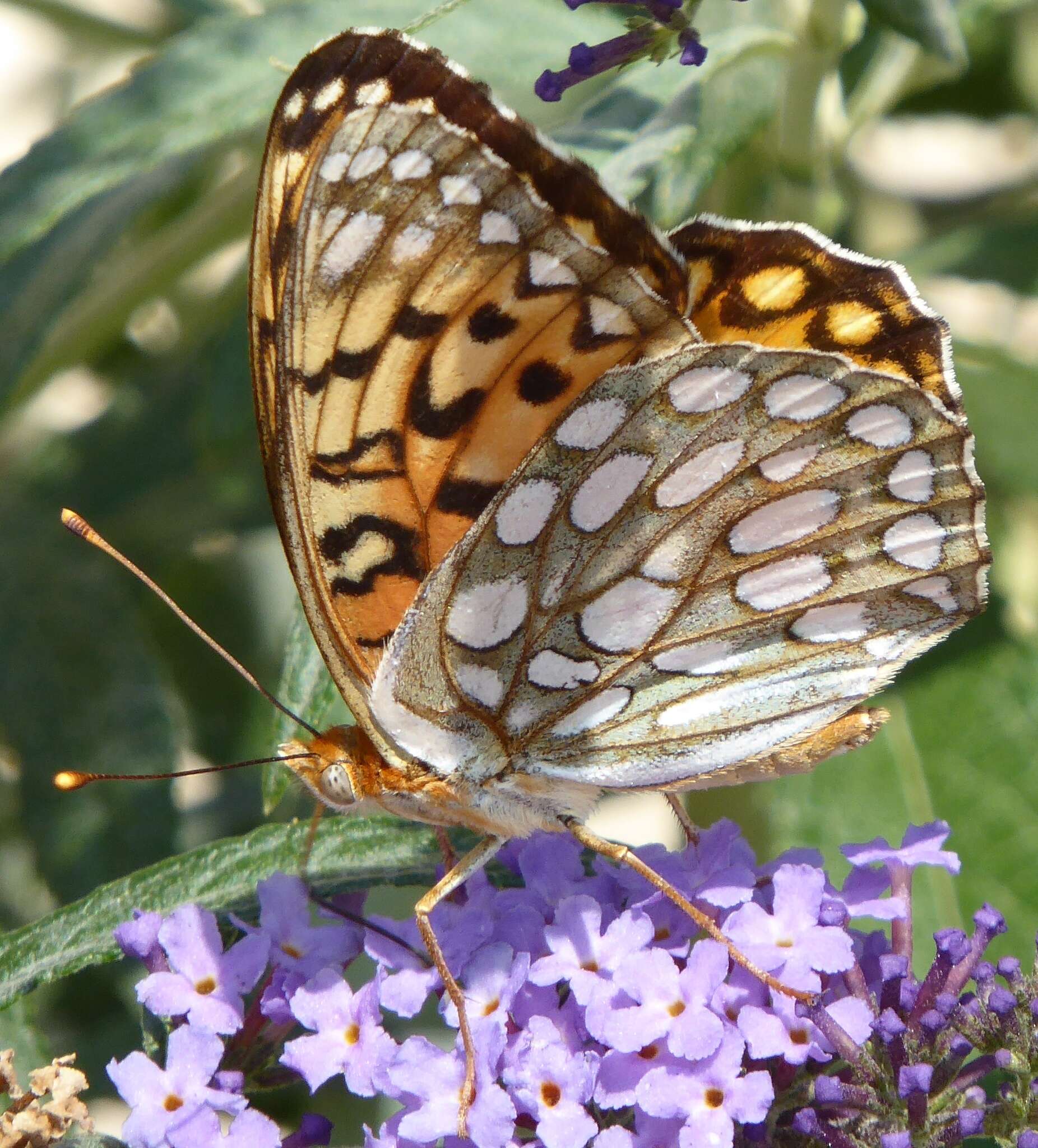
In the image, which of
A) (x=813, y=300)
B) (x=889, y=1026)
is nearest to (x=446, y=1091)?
(x=889, y=1026)

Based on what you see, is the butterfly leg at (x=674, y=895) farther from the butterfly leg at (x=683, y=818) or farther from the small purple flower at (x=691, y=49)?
the small purple flower at (x=691, y=49)

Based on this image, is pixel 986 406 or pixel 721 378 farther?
pixel 986 406

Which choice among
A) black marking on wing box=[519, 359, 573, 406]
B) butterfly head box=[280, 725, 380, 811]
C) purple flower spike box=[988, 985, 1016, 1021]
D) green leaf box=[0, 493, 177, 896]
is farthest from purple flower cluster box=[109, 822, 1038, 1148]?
green leaf box=[0, 493, 177, 896]

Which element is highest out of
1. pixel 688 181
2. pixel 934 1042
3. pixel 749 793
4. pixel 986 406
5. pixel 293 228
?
pixel 293 228

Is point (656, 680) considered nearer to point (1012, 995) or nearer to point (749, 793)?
point (1012, 995)

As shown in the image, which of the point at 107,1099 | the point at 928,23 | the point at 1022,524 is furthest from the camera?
the point at 1022,524

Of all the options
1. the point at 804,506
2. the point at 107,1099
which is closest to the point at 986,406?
the point at 804,506

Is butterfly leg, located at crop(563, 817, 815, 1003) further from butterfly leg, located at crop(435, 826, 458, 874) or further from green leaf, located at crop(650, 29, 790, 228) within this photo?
green leaf, located at crop(650, 29, 790, 228)
